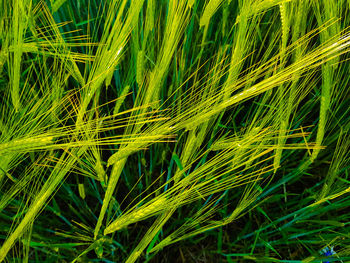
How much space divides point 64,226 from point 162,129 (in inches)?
22.8

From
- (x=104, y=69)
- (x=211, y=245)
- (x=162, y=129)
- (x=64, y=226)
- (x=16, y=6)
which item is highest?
(x=16, y=6)

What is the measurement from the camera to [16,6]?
642 mm

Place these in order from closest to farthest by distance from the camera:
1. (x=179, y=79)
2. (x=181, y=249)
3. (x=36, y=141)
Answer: (x=36, y=141), (x=179, y=79), (x=181, y=249)

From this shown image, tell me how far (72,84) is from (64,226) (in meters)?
0.45

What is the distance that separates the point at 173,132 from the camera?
2.15 feet

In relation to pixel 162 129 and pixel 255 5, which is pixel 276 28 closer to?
pixel 255 5

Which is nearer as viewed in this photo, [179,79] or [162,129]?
[162,129]

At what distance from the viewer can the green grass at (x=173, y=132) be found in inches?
24.3

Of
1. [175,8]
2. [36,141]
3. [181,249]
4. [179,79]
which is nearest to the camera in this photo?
[36,141]

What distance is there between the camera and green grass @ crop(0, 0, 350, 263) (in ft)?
2.02

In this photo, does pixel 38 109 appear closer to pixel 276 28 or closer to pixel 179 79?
pixel 179 79

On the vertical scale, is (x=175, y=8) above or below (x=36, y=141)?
above

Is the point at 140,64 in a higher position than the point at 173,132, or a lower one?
higher

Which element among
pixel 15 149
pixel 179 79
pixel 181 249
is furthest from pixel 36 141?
pixel 181 249
